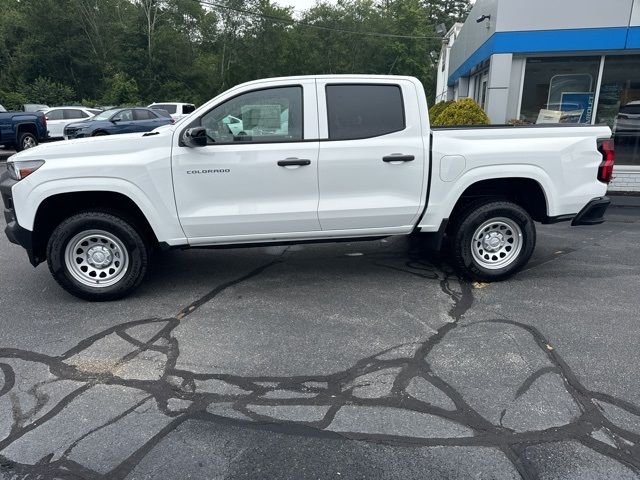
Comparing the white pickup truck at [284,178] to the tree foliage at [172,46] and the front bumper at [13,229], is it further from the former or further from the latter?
the tree foliage at [172,46]

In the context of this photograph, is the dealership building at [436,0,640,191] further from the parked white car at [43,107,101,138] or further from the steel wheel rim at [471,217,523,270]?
the parked white car at [43,107,101,138]

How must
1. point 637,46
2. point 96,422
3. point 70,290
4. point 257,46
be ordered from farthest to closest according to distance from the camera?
point 257,46, point 637,46, point 70,290, point 96,422

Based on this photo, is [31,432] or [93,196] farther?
[93,196]

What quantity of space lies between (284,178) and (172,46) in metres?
37.7

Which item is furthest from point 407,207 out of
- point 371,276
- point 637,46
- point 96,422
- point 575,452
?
point 637,46

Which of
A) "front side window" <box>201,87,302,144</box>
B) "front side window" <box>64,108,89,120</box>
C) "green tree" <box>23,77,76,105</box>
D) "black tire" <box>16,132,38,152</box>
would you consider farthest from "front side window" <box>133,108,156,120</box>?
"green tree" <box>23,77,76,105</box>

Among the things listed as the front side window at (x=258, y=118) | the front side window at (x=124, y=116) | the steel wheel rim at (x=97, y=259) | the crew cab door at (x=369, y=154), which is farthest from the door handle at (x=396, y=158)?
the front side window at (x=124, y=116)

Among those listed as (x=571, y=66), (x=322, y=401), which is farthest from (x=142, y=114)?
(x=322, y=401)

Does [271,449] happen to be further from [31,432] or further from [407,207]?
[407,207]

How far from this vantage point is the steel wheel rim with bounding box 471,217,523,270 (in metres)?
5.27

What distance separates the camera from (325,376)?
3.51 metres

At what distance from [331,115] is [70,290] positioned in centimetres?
297

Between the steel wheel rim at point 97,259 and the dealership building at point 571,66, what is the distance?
8.28 metres

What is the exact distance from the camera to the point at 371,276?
554 centimetres
